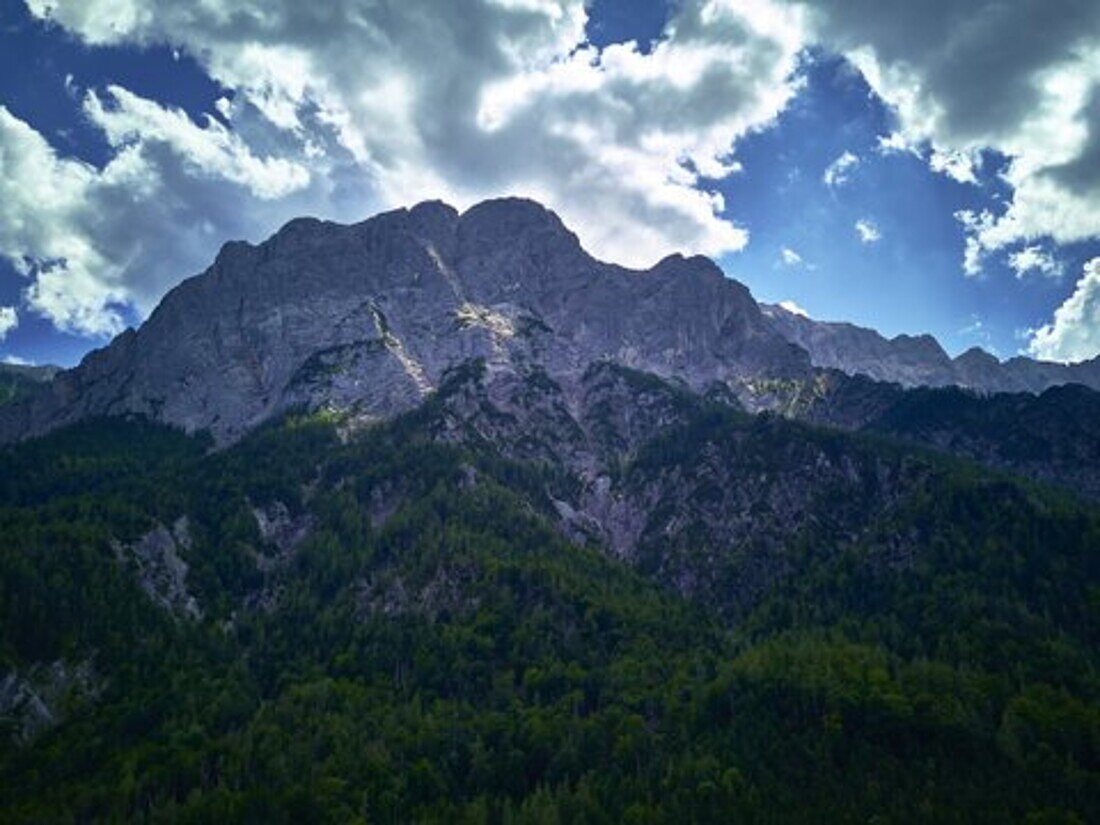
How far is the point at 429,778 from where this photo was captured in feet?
491

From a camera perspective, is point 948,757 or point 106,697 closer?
point 948,757

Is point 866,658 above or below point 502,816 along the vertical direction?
above

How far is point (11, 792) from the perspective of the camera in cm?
14025

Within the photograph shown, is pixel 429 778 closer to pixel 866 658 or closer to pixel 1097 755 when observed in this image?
pixel 866 658

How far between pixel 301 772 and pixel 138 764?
93.4 ft

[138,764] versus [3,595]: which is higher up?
[3,595]

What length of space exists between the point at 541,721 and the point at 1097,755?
313 ft

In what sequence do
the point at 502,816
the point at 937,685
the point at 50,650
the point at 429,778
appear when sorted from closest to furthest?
the point at 502,816
the point at 429,778
the point at 937,685
the point at 50,650

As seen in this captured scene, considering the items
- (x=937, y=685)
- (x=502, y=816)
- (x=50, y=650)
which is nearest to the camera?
(x=502, y=816)

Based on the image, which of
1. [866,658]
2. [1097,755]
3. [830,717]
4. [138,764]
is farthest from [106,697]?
[1097,755]

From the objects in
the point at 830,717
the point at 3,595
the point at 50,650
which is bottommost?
the point at 830,717

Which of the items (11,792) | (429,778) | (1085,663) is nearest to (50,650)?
(11,792)

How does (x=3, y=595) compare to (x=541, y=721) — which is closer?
(x=541, y=721)

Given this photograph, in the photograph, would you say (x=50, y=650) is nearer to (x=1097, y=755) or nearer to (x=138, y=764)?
(x=138, y=764)
